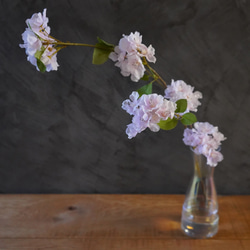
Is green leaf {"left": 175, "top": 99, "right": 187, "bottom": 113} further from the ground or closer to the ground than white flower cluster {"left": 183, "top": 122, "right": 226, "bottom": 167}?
further from the ground

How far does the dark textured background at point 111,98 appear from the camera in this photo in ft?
3.68

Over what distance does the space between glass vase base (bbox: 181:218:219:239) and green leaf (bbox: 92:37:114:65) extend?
20.7 inches

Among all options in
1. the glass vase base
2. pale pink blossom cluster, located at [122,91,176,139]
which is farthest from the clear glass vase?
pale pink blossom cluster, located at [122,91,176,139]

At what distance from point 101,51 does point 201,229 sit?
1.87 feet

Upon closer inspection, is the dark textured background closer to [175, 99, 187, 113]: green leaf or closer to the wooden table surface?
the wooden table surface

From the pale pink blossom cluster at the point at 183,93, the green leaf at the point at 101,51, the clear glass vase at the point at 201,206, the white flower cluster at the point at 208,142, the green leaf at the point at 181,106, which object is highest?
the green leaf at the point at 101,51

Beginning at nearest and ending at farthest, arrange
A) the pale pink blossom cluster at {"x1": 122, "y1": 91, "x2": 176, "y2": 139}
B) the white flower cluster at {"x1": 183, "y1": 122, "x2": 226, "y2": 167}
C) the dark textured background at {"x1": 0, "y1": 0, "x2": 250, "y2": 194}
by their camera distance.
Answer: the pale pink blossom cluster at {"x1": 122, "y1": 91, "x2": 176, "y2": 139} → the white flower cluster at {"x1": 183, "y1": 122, "x2": 226, "y2": 167} → the dark textured background at {"x1": 0, "y1": 0, "x2": 250, "y2": 194}

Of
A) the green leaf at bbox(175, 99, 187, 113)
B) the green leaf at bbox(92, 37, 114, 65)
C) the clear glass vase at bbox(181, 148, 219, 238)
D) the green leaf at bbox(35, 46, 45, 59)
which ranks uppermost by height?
the green leaf at bbox(92, 37, 114, 65)

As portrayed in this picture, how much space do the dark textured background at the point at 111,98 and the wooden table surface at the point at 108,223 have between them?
0.21 ft

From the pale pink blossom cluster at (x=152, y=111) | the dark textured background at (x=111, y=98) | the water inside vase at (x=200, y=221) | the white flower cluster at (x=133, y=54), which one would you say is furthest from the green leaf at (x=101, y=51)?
the water inside vase at (x=200, y=221)

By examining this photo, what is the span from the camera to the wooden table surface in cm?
100

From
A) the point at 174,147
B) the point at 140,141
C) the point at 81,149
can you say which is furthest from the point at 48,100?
the point at 174,147

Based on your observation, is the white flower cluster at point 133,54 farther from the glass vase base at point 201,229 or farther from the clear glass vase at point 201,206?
the glass vase base at point 201,229

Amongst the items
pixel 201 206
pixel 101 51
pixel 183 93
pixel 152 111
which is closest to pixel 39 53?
pixel 101 51
